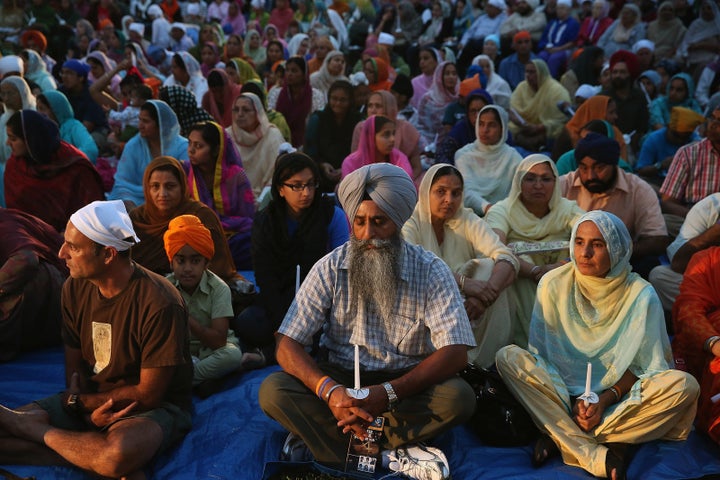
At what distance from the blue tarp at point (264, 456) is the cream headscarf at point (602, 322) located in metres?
0.33

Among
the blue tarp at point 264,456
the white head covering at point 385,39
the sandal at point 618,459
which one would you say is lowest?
the blue tarp at point 264,456

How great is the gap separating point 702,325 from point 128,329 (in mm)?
2560

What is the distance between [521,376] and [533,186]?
1529 mm

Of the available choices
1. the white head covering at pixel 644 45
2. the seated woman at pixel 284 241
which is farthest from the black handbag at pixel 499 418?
the white head covering at pixel 644 45

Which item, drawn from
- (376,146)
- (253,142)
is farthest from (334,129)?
(376,146)

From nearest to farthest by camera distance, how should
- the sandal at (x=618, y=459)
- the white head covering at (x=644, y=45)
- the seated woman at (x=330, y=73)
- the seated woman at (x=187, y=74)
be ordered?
the sandal at (x=618, y=459) → the seated woman at (x=330, y=73) → the seated woman at (x=187, y=74) → the white head covering at (x=644, y=45)

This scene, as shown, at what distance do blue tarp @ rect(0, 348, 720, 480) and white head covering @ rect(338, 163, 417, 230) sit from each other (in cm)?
103

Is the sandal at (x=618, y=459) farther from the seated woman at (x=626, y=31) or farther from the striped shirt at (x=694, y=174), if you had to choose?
A: the seated woman at (x=626, y=31)

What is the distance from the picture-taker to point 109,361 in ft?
10.6

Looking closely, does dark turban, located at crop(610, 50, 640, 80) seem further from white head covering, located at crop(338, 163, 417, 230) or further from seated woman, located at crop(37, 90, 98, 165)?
white head covering, located at crop(338, 163, 417, 230)

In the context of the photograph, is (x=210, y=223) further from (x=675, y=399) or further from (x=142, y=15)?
(x=142, y=15)

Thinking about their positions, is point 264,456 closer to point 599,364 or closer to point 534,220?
point 599,364

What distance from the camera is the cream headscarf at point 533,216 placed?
15.3 feet

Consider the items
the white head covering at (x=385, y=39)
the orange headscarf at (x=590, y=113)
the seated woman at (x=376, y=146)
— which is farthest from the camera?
the white head covering at (x=385, y=39)
